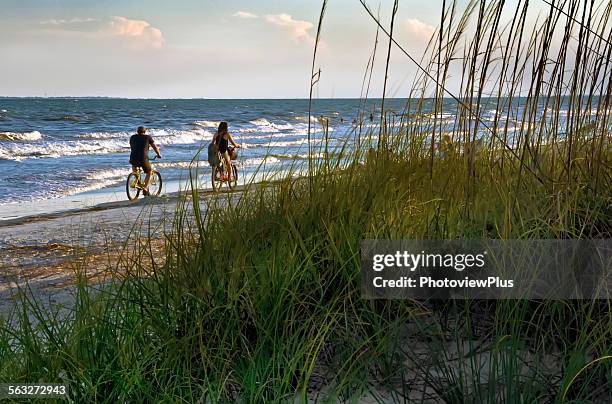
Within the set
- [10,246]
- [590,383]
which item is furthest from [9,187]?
[590,383]

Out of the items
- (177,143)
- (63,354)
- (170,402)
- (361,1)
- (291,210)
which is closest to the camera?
(170,402)

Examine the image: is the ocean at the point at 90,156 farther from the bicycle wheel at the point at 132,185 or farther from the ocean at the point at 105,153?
the bicycle wheel at the point at 132,185

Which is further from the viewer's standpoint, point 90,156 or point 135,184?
point 90,156

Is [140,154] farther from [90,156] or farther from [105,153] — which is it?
[105,153]

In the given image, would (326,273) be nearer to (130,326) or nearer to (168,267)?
(168,267)

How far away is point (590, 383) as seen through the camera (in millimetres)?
1976

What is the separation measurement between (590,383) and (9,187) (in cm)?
1487

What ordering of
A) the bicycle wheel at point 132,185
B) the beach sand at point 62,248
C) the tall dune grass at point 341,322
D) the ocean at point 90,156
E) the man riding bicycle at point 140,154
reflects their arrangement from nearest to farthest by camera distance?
the tall dune grass at point 341,322 → the beach sand at point 62,248 → the ocean at point 90,156 → the bicycle wheel at point 132,185 → the man riding bicycle at point 140,154

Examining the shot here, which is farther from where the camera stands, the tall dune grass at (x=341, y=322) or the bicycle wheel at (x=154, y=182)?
the bicycle wheel at (x=154, y=182)

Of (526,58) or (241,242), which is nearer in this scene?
(241,242)

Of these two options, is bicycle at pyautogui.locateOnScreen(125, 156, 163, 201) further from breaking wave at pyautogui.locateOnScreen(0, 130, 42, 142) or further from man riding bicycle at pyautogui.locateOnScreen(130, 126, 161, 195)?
breaking wave at pyautogui.locateOnScreen(0, 130, 42, 142)

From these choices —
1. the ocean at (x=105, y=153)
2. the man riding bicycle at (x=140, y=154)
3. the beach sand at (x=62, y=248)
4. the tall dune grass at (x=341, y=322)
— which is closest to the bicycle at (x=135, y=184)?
the man riding bicycle at (x=140, y=154)

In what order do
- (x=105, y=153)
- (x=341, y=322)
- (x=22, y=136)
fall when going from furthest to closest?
(x=22, y=136) → (x=105, y=153) → (x=341, y=322)

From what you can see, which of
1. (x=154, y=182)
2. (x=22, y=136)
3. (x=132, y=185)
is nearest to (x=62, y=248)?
(x=132, y=185)
